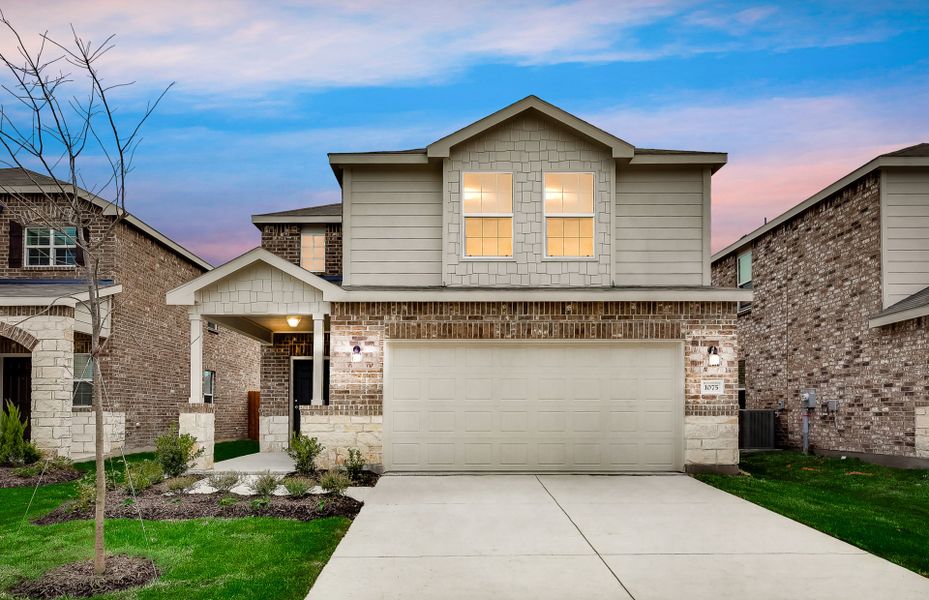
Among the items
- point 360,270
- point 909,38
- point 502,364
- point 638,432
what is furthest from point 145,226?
point 909,38

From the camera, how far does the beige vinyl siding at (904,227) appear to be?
14.3m

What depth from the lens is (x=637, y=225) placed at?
43.6 feet

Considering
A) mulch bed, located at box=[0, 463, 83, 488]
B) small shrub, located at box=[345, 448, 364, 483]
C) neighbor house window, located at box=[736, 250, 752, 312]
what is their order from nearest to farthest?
small shrub, located at box=[345, 448, 364, 483]
mulch bed, located at box=[0, 463, 83, 488]
neighbor house window, located at box=[736, 250, 752, 312]

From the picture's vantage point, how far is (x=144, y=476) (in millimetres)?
10648

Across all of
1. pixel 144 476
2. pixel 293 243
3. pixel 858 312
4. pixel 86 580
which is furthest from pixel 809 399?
pixel 86 580

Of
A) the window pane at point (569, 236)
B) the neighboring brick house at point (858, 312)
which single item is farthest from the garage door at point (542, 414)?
the neighboring brick house at point (858, 312)

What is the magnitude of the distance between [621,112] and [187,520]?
61014 millimetres

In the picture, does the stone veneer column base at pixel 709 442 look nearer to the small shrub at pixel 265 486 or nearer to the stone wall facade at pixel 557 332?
the stone wall facade at pixel 557 332

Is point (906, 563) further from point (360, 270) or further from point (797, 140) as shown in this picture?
point (797, 140)

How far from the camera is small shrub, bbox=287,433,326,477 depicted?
39.0 feet

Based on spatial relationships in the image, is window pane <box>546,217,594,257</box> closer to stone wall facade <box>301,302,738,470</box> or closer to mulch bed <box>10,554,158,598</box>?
stone wall facade <box>301,302,738,470</box>

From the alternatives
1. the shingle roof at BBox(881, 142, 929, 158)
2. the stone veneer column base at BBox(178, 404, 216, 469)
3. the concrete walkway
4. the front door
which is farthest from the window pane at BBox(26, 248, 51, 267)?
the shingle roof at BBox(881, 142, 929, 158)

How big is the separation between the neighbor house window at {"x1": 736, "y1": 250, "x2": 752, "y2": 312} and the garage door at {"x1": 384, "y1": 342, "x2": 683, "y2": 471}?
10002 mm

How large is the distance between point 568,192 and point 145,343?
1307 centimetres
